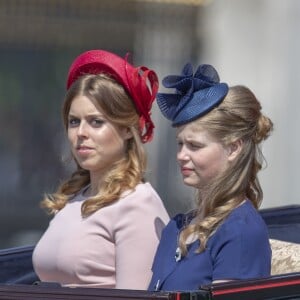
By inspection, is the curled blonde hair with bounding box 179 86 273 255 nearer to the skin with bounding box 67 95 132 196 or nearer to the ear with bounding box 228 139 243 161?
the ear with bounding box 228 139 243 161

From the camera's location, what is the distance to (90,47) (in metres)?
9.12

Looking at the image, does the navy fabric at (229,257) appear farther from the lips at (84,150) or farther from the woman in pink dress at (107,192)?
the lips at (84,150)

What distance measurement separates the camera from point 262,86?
29.2 feet

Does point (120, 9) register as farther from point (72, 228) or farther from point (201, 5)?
point (72, 228)

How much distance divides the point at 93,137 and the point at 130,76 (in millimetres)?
219

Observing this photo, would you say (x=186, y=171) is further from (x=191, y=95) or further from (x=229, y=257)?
(x=229, y=257)

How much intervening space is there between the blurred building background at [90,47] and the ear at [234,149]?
18.9 ft

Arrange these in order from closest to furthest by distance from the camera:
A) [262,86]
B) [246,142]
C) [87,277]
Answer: [246,142] → [87,277] → [262,86]

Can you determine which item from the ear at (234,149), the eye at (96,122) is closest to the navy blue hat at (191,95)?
the ear at (234,149)

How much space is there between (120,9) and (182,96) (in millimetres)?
6158

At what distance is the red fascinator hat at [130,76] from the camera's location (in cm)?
328

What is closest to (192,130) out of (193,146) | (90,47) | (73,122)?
(193,146)

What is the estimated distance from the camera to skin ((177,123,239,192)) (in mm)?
2910

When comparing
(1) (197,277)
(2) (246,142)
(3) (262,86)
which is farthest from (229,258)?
(3) (262,86)
